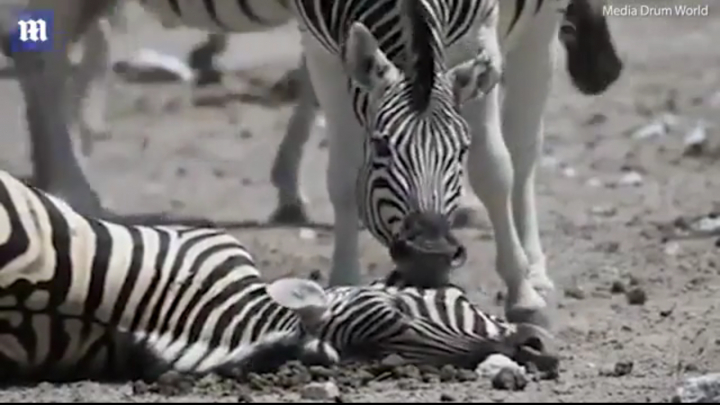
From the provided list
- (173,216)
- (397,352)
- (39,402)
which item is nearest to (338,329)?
(397,352)

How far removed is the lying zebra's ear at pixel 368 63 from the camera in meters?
5.07

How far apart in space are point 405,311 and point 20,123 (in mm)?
5513

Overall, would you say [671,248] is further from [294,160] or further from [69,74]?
[69,74]

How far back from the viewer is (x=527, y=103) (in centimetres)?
639

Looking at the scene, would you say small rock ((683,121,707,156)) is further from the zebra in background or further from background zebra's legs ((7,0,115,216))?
background zebra's legs ((7,0,115,216))

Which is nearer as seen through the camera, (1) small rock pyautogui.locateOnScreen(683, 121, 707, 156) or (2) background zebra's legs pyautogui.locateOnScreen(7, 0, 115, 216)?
(2) background zebra's legs pyautogui.locateOnScreen(7, 0, 115, 216)

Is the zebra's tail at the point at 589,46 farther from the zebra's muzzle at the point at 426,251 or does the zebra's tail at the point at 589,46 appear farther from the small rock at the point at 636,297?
the zebra's muzzle at the point at 426,251

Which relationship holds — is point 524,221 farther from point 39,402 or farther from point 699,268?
point 39,402

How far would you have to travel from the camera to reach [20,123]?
9711mm

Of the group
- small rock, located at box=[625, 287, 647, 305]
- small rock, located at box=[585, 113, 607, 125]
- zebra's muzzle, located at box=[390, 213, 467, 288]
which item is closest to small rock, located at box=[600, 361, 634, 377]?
zebra's muzzle, located at box=[390, 213, 467, 288]

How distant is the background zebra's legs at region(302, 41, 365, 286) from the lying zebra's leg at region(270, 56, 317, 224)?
1556mm

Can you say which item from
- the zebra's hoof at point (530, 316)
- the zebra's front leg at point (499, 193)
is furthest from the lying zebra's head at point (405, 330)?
the zebra's front leg at point (499, 193)

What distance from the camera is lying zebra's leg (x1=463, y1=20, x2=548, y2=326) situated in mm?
5477

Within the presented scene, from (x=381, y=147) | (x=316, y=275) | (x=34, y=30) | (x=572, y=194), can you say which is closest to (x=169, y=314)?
(x=381, y=147)
